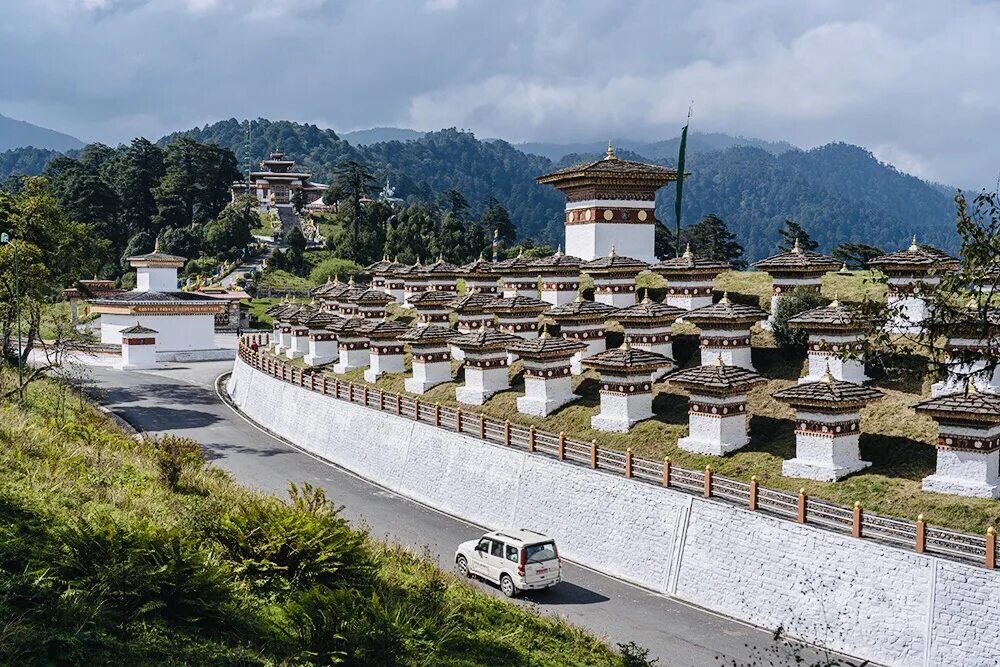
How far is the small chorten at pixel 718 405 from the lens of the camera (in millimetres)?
23531

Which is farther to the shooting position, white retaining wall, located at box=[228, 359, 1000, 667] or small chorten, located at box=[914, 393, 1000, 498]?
small chorten, located at box=[914, 393, 1000, 498]

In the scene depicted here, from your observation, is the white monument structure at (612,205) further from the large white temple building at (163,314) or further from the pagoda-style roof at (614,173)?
the large white temple building at (163,314)

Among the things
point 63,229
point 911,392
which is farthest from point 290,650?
point 63,229

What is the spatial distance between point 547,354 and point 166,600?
17656mm

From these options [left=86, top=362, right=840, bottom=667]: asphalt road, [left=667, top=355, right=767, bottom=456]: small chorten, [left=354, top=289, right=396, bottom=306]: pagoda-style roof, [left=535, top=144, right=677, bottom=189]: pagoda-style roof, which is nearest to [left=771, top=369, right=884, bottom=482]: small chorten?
[left=667, top=355, right=767, bottom=456]: small chorten

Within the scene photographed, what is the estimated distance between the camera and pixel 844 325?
24547mm

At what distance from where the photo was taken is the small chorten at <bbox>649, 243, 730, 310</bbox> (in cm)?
3269

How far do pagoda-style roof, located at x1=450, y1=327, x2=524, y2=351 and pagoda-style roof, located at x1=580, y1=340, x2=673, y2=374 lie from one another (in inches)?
197

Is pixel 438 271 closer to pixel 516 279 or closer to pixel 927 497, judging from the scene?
pixel 516 279

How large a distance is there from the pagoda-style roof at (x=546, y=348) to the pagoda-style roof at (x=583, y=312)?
68.1 inches

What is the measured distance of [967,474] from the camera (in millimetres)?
19328

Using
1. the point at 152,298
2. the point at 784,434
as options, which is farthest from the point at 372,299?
the point at 152,298

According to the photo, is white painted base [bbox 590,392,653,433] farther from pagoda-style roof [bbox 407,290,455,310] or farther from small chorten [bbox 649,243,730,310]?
pagoda-style roof [bbox 407,290,455,310]

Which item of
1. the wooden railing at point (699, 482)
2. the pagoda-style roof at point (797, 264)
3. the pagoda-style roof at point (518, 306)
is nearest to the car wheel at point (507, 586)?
the wooden railing at point (699, 482)
